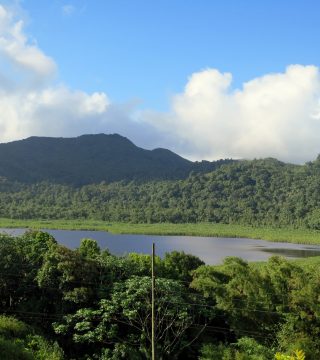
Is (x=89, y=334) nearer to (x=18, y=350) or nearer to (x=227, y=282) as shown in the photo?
(x=18, y=350)

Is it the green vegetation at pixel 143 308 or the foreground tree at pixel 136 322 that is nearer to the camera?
the foreground tree at pixel 136 322

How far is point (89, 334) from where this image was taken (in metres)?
28.7

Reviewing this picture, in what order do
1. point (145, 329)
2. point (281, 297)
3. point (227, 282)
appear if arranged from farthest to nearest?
1. point (227, 282)
2. point (281, 297)
3. point (145, 329)

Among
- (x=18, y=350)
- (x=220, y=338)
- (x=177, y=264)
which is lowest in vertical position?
(x=220, y=338)

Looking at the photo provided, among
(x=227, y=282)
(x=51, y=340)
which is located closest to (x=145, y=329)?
(x=51, y=340)

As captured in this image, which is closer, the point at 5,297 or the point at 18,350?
the point at 18,350

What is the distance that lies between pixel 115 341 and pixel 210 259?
5587 cm

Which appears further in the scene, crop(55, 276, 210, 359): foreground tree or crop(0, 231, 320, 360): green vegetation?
crop(0, 231, 320, 360): green vegetation

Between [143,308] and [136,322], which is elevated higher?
[143,308]

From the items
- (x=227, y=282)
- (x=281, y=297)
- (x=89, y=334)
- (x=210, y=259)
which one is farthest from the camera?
(x=210, y=259)

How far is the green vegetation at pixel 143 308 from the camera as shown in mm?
29484

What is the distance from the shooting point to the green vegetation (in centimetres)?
2948

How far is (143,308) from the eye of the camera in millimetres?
30984

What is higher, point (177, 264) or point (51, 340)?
point (177, 264)
